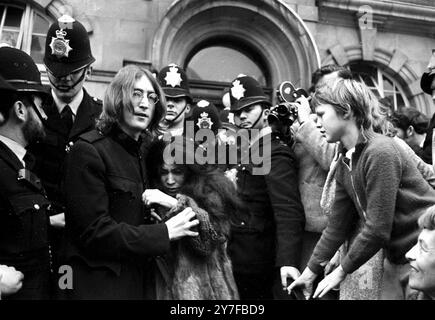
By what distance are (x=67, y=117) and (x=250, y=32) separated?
6.06 m

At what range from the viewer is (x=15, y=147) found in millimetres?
2381

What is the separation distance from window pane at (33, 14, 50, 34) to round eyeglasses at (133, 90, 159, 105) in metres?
5.94

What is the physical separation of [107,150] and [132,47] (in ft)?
18.4

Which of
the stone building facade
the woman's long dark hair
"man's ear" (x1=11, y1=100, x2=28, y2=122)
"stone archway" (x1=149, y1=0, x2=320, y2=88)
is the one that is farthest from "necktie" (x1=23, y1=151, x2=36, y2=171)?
"stone archway" (x1=149, y1=0, x2=320, y2=88)

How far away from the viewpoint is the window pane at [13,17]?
780 cm

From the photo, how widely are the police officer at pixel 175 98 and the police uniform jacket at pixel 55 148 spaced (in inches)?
36.8

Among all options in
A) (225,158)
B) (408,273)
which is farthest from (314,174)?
(408,273)

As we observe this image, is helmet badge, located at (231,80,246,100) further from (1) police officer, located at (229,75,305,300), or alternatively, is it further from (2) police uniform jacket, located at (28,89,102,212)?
(2) police uniform jacket, located at (28,89,102,212)

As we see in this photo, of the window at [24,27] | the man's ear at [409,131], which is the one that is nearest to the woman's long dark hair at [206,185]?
the man's ear at [409,131]

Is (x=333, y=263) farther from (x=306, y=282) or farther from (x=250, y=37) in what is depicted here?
(x=250, y=37)

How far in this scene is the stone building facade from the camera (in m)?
7.59
